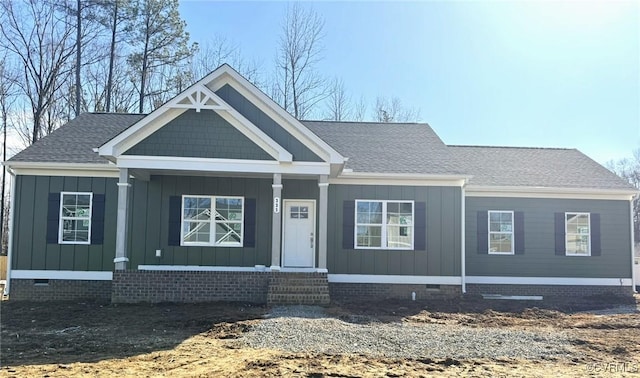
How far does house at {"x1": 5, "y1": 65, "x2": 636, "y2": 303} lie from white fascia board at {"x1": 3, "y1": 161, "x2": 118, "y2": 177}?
4 centimetres

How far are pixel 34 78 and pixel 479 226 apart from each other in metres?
23.2

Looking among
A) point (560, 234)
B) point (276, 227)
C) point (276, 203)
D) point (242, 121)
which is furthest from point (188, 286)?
point (560, 234)

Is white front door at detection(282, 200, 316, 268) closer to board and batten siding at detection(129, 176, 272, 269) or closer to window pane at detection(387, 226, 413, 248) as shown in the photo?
board and batten siding at detection(129, 176, 272, 269)

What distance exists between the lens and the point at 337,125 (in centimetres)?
1742

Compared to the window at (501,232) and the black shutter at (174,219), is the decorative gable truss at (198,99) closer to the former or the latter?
the black shutter at (174,219)

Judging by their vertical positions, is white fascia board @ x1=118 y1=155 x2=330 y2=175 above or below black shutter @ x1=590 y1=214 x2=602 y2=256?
above

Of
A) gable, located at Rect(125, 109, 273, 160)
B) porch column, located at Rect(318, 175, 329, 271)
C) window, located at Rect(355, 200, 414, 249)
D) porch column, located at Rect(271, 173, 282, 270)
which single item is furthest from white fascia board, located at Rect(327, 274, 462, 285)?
gable, located at Rect(125, 109, 273, 160)

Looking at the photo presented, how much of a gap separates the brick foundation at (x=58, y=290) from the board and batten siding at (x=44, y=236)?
1.12 feet

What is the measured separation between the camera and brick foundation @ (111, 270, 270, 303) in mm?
11508

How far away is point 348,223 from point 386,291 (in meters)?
1.99

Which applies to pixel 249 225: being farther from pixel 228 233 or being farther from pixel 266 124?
pixel 266 124

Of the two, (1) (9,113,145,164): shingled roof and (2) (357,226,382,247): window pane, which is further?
(2) (357,226,382,247): window pane

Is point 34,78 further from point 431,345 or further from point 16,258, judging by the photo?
point 431,345

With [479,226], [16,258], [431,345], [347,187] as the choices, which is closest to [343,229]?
[347,187]
